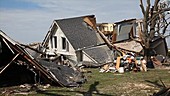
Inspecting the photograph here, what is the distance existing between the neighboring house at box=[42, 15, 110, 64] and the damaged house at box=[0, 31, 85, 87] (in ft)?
36.3

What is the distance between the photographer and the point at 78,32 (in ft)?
97.9

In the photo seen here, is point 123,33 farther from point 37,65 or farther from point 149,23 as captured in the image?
point 37,65

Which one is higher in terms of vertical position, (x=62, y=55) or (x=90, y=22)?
(x=90, y=22)

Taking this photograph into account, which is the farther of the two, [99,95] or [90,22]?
[90,22]

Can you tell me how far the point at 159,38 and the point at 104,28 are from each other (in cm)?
649

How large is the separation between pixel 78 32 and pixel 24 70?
1436 cm

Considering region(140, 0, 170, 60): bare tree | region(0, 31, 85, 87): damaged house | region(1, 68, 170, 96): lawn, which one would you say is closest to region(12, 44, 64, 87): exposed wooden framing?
region(0, 31, 85, 87): damaged house

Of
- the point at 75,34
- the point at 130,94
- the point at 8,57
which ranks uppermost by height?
the point at 75,34

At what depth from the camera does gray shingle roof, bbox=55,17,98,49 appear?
28500 mm

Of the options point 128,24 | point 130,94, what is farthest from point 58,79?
point 128,24

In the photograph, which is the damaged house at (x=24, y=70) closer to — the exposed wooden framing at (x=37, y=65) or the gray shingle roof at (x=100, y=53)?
the exposed wooden framing at (x=37, y=65)

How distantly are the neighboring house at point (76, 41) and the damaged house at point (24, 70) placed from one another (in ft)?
36.3

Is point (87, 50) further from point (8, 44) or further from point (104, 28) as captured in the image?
point (8, 44)

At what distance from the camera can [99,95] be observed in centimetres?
1190
